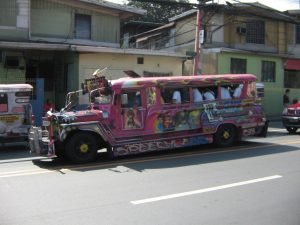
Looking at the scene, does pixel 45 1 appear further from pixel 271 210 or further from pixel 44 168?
pixel 271 210

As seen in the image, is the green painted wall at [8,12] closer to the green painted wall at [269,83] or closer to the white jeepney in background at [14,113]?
the white jeepney in background at [14,113]

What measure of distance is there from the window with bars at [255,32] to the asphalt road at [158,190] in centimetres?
1817

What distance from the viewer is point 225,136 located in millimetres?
13688

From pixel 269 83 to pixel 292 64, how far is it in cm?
265

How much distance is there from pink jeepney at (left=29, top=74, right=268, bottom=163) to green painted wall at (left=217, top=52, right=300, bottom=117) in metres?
12.5

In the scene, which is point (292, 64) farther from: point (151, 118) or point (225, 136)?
point (151, 118)

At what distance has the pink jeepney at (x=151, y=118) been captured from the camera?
11547mm

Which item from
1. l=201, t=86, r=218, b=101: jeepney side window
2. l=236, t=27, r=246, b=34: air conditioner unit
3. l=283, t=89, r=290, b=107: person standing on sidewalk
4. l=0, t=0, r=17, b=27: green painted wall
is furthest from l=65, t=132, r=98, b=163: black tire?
l=236, t=27, r=246, b=34: air conditioner unit

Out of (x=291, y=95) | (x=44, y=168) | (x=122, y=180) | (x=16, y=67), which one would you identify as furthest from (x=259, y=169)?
(x=291, y=95)

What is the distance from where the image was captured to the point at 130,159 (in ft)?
39.0

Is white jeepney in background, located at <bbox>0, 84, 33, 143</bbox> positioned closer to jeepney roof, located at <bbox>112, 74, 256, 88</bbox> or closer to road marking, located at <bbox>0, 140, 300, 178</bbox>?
jeepney roof, located at <bbox>112, 74, 256, 88</bbox>

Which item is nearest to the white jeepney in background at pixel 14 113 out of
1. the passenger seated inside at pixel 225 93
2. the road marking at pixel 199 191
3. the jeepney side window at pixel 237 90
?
the passenger seated inside at pixel 225 93

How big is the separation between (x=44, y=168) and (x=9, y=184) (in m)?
1.89

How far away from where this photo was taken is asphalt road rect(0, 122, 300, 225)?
21.4ft
